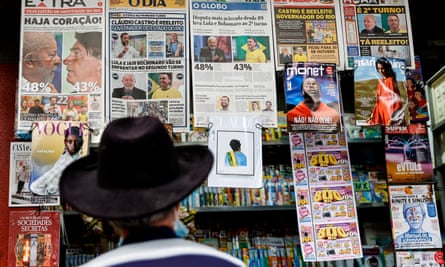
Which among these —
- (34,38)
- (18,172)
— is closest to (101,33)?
(34,38)

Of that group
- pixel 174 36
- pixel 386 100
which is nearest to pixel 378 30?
pixel 386 100

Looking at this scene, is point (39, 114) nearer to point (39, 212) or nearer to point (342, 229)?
point (39, 212)

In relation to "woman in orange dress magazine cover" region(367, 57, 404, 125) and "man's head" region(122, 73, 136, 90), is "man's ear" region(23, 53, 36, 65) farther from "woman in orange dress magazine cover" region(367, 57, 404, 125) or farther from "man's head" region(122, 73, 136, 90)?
"woman in orange dress magazine cover" region(367, 57, 404, 125)

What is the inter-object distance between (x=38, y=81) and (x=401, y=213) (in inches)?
96.3

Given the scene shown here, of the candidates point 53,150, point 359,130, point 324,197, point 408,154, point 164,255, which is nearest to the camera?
point 164,255

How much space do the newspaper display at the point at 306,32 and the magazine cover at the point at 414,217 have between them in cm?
96

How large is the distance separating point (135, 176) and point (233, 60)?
258 centimetres

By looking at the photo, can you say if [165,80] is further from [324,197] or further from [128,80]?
[324,197]

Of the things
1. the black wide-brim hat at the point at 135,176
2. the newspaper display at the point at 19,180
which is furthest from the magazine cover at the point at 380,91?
the black wide-brim hat at the point at 135,176

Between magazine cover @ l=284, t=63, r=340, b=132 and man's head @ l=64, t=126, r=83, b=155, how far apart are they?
50.3 inches

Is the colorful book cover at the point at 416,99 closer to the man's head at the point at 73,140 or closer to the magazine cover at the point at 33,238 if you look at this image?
the man's head at the point at 73,140

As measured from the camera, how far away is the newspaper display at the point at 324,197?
395cm

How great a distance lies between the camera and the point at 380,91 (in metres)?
4.03

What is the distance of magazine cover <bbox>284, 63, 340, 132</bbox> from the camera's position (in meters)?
3.92
